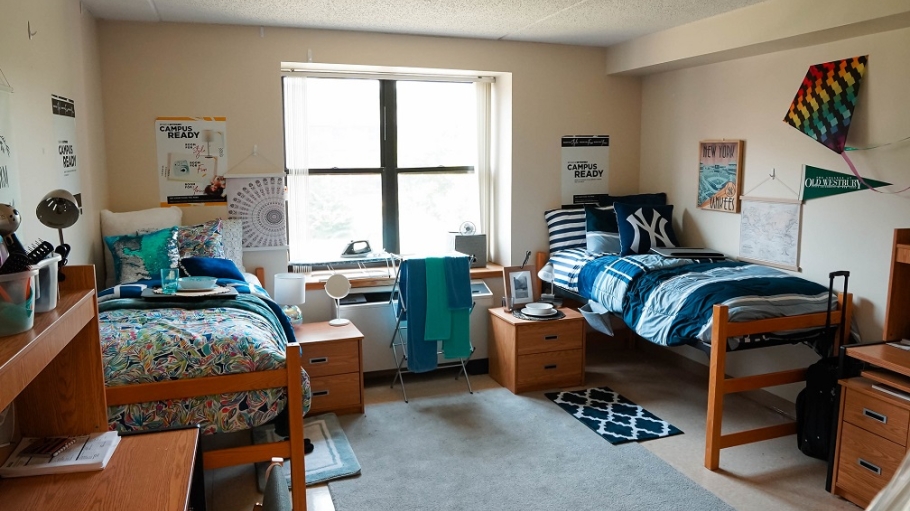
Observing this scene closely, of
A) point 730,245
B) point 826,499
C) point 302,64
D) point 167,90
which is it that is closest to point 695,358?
point 730,245

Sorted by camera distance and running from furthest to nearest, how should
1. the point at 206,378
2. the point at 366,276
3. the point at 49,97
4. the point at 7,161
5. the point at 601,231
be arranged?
1. the point at 601,231
2. the point at 366,276
3. the point at 49,97
4. the point at 206,378
5. the point at 7,161

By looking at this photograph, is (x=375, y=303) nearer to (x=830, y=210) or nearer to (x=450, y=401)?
(x=450, y=401)

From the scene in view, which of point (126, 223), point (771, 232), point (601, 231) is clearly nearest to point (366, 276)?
point (126, 223)

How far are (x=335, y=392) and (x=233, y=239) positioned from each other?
114 centimetres

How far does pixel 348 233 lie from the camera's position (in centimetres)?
474

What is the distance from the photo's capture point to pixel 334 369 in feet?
12.4

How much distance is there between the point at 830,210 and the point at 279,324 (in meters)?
2.95

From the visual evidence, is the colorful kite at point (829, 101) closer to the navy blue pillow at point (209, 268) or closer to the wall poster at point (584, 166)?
the wall poster at point (584, 166)

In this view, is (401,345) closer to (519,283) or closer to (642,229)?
(519,283)

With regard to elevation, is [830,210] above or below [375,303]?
above

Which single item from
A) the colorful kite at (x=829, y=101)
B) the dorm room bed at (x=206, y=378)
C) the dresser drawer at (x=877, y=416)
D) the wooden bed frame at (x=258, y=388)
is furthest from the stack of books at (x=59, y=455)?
the colorful kite at (x=829, y=101)

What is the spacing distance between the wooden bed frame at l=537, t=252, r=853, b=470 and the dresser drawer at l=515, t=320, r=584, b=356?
1.16 m

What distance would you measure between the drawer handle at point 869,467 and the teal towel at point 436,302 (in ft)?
7.32

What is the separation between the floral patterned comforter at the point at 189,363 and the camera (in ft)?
8.05
